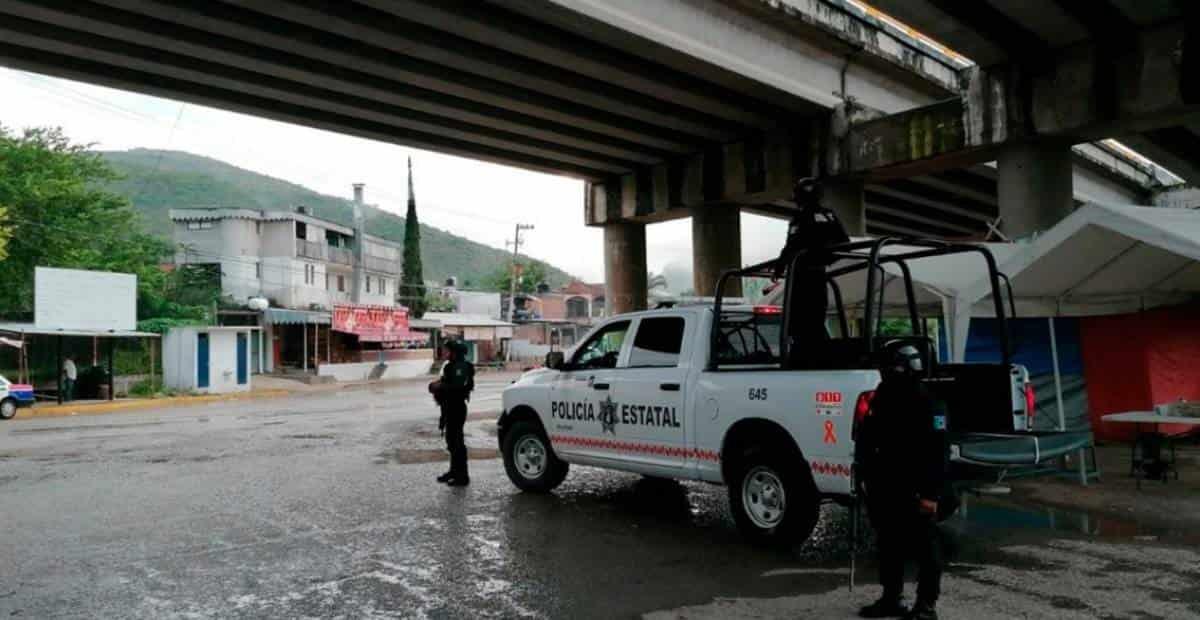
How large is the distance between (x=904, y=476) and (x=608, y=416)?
389cm

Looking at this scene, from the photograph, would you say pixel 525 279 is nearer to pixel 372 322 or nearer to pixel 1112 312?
pixel 372 322

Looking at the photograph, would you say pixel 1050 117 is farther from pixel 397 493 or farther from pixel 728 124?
pixel 397 493

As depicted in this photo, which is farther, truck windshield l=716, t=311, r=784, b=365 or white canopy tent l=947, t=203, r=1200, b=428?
white canopy tent l=947, t=203, r=1200, b=428

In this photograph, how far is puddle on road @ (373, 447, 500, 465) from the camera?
1250 cm

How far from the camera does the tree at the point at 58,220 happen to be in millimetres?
37406

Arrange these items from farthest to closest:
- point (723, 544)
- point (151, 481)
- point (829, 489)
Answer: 1. point (151, 481)
2. point (723, 544)
3. point (829, 489)

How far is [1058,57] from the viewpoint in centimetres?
1353

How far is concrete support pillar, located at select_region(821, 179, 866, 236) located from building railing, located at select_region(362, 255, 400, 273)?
49.7 metres

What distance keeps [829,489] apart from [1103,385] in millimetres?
8753

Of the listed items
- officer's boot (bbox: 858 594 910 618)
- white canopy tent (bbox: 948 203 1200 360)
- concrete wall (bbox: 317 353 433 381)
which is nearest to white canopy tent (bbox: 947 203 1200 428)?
white canopy tent (bbox: 948 203 1200 360)

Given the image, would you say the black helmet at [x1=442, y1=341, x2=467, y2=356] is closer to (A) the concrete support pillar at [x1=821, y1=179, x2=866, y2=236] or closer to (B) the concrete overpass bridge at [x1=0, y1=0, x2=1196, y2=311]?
(B) the concrete overpass bridge at [x1=0, y1=0, x2=1196, y2=311]

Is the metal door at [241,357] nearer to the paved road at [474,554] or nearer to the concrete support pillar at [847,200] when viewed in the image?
the paved road at [474,554]

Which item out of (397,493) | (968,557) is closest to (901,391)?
(968,557)

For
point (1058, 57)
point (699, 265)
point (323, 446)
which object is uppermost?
point (1058, 57)
